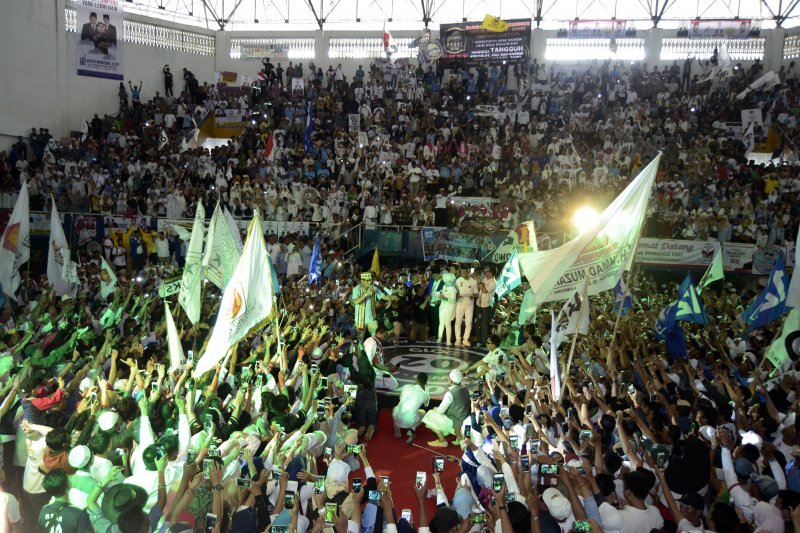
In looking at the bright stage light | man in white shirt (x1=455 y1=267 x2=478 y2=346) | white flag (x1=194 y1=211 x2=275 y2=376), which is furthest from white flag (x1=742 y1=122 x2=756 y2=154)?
white flag (x1=194 y1=211 x2=275 y2=376)

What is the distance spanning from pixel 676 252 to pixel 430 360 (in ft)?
28.7

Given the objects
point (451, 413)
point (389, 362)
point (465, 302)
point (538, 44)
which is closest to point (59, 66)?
point (538, 44)

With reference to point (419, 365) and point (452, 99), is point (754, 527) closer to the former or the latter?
point (419, 365)

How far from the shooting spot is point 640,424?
6238mm

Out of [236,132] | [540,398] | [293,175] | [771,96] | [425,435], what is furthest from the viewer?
[236,132]

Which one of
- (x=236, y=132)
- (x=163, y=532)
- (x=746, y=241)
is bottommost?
(x=163, y=532)

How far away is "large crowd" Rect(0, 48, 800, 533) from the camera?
201 inches

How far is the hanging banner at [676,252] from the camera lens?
18.5m

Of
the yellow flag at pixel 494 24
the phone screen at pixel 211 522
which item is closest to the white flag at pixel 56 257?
the phone screen at pixel 211 522

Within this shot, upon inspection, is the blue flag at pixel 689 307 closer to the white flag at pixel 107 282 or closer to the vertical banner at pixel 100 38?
the white flag at pixel 107 282

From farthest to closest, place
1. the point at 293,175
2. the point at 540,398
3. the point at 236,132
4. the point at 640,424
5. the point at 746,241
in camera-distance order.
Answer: the point at 236,132 < the point at 293,175 < the point at 746,241 < the point at 540,398 < the point at 640,424

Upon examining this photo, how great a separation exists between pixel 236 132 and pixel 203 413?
24014mm

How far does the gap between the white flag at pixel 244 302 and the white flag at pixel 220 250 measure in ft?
6.30

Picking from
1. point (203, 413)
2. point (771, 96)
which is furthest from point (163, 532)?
point (771, 96)
